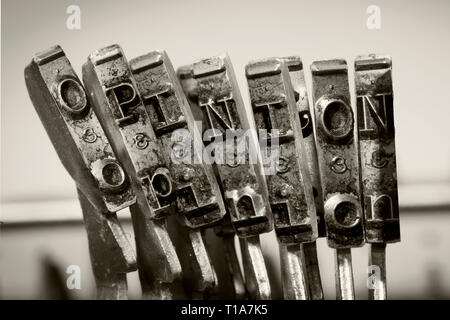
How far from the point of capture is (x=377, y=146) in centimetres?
76

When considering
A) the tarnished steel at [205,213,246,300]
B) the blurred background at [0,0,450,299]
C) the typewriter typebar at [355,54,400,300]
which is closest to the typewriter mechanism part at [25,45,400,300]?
the typewriter typebar at [355,54,400,300]

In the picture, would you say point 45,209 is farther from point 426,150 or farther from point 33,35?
point 426,150

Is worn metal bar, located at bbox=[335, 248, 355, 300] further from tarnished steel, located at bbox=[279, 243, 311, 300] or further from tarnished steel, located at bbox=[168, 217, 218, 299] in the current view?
tarnished steel, located at bbox=[168, 217, 218, 299]

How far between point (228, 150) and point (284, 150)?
0.25 ft

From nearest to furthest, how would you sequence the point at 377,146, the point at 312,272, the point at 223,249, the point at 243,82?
the point at 377,146
the point at 312,272
the point at 223,249
the point at 243,82

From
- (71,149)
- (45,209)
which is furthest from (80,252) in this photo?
(71,149)

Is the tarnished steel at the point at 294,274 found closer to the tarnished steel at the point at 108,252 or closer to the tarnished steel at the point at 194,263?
the tarnished steel at the point at 194,263

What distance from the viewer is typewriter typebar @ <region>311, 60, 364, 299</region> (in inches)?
29.9

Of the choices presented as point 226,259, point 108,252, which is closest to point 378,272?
point 226,259

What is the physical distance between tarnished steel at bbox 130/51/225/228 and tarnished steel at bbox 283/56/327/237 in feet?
0.48

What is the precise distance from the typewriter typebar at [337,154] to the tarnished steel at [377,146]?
0.04 ft

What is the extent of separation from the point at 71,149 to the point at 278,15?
47 cm

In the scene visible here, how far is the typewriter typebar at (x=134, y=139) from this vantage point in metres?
0.77

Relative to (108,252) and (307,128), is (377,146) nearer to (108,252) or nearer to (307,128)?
(307,128)
